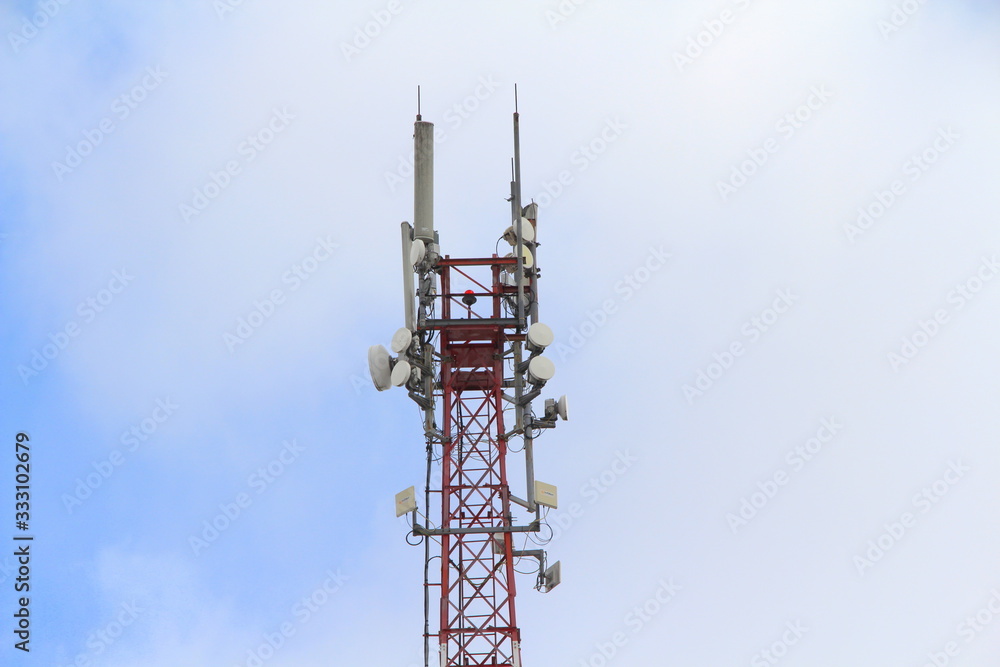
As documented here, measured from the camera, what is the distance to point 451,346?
4906 centimetres

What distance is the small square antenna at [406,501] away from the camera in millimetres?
47750

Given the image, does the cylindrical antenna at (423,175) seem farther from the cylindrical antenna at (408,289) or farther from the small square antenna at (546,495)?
the small square antenna at (546,495)

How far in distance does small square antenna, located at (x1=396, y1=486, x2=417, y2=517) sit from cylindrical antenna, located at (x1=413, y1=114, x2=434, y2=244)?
6689 mm

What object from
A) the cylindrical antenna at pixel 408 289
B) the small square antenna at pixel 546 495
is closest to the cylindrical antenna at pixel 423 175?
the cylindrical antenna at pixel 408 289

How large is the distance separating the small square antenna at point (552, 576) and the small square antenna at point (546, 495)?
147 centimetres

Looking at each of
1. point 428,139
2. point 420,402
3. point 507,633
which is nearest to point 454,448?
point 420,402

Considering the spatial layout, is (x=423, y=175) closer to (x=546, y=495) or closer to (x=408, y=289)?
(x=408, y=289)

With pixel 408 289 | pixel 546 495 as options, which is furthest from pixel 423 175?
pixel 546 495

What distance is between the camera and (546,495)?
157ft

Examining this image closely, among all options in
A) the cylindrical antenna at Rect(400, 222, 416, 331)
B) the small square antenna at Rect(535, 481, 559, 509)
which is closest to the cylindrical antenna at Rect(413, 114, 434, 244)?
the cylindrical antenna at Rect(400, 222, 416, 331)

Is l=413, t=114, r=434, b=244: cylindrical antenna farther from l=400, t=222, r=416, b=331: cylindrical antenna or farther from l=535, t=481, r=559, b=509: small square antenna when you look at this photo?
l=535, t=481, r=559, b=509: small square antenna

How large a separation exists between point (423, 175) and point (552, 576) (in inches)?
420

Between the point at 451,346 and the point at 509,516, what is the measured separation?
463 cm

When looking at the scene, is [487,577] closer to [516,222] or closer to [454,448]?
[454,448]
